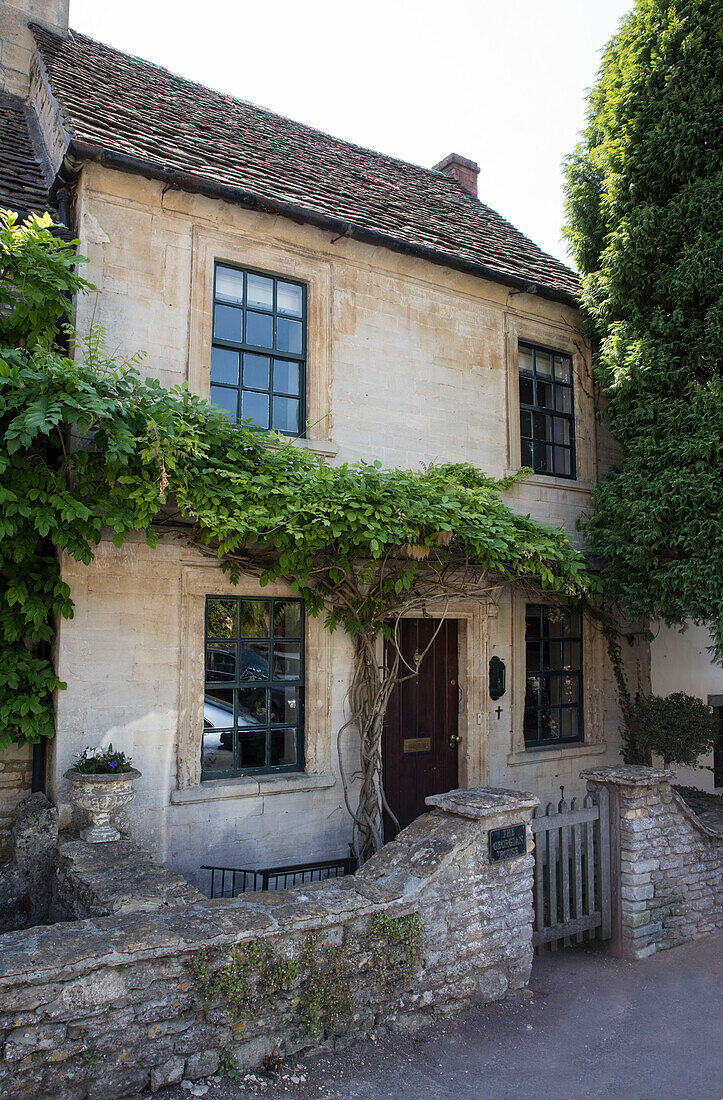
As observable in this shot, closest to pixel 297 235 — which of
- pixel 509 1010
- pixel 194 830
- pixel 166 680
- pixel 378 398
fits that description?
pixel 378 398

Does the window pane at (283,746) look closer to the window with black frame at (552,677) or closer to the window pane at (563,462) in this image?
the window with black frame at (552,677)

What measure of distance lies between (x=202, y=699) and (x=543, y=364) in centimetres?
601

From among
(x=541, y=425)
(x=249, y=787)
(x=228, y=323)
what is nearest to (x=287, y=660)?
(x=249, y=787)

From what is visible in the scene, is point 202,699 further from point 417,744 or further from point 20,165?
point 20,165

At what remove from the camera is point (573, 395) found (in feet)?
31.4

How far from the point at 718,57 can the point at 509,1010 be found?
908 centimetres

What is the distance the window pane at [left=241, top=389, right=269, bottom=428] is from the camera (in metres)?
6.96

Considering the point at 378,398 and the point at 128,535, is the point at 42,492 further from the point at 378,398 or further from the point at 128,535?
the point at 378,398

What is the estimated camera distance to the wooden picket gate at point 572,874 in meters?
5.82

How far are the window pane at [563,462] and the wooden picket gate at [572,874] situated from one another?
4439 millimetres

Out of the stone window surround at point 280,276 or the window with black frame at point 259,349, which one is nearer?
the stone window surround at point 280,276

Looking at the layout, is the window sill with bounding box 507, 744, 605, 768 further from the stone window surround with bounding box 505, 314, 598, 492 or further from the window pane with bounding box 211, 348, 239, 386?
the window pane with bounding box 211, 348, 239, 386

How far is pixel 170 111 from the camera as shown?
8359mm

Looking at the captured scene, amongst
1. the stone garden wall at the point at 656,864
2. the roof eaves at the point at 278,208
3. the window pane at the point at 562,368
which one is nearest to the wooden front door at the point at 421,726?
the stone garden wall at the point at 656,864
